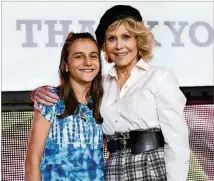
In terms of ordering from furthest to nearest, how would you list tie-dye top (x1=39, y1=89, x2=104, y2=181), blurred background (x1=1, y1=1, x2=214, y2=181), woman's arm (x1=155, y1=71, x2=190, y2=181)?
blurred background (x1=1, y1=1, x2=214, y2=181) → tie-dye top (x1=39, y1=89, x2=104, y2=181) → woman's arm (x1=155, y1=71, x2=190, y2=181)

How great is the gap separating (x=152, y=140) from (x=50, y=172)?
0.49m

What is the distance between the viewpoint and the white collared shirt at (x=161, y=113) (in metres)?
2.28

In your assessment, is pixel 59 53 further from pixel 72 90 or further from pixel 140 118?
pixel 140 118

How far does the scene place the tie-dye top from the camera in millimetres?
2377

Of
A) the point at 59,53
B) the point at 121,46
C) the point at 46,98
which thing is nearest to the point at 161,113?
the point at 121,46

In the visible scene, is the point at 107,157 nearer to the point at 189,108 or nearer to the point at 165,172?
the point at 165,172

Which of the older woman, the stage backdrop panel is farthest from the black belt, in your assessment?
the stage backdrop panel

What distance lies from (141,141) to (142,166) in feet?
0.36

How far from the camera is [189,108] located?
326 centimetres

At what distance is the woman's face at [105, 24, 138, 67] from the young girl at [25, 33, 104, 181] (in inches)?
3.1

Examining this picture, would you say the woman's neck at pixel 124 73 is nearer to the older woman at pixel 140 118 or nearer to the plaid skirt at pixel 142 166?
the older woman at pixel 140 118

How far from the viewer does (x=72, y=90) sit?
2447 mm

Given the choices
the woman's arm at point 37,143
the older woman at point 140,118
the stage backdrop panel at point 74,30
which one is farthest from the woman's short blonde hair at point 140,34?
the stage backdrop panel at point 74,30

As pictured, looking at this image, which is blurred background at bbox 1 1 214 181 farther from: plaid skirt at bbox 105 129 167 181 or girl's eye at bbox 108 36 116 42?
plaid skirt at bbox 105 129 167 181
